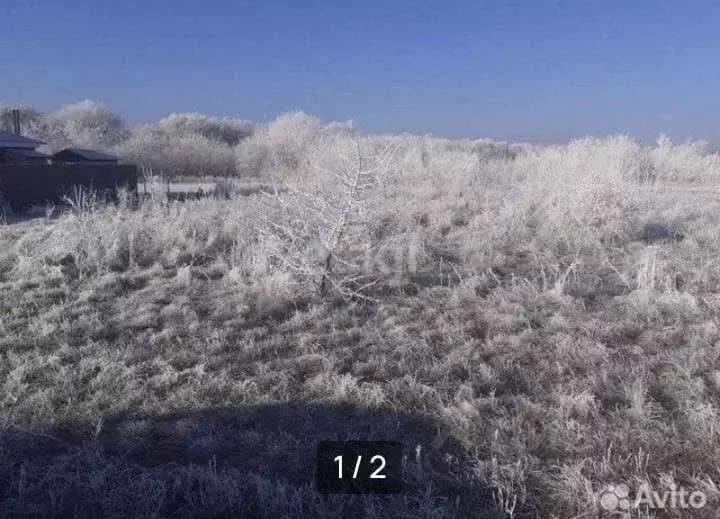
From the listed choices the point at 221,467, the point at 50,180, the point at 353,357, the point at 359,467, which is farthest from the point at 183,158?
the point at 359,467

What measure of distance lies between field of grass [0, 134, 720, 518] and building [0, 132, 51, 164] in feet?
13.4

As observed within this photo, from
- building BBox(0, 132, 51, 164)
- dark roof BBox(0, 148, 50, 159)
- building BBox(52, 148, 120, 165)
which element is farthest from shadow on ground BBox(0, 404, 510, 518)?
dark roof BBox(0, 148, 50, 159)

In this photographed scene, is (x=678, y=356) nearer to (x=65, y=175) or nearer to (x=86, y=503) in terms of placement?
(x=86, y=503)

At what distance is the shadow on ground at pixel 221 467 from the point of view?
2.77 metres

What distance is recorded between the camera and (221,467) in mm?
3094

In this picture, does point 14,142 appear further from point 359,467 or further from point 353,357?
point 359,467

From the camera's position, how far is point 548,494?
286 cm

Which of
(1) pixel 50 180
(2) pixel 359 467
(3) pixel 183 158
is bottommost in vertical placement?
(2) pixel 359 467

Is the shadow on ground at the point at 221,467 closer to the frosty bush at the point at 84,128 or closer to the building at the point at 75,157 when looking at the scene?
the building at the point at 75,157

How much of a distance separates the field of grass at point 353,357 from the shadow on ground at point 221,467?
12mm

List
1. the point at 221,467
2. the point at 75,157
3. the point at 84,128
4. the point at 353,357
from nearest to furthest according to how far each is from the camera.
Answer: the point at 221,467 < the point at 353,357 < the point at 75,157 < the point at 84,128

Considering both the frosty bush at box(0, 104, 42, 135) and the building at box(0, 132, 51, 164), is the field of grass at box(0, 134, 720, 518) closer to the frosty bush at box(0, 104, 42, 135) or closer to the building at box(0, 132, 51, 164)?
the building at box(0, 132, 51, 164)

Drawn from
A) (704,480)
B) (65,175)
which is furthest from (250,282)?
(65,175)

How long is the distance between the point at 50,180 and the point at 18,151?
6.72 feet
